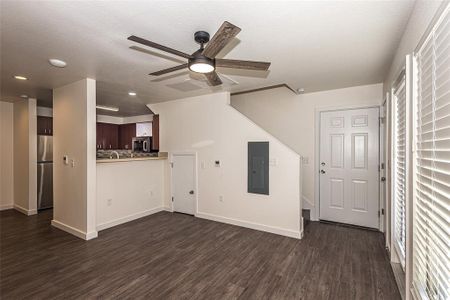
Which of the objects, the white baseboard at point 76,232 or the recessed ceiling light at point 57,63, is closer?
the recessed ceiling light at point 57,63

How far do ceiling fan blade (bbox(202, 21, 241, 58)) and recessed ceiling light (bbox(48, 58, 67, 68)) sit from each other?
207 cm

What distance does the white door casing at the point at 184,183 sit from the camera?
4680 mm

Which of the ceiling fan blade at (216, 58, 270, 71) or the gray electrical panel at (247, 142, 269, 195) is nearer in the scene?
the ceiling fan blade at (216, 58, 270, 71)

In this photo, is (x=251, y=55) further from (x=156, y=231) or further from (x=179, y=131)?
(x=156, y=231)

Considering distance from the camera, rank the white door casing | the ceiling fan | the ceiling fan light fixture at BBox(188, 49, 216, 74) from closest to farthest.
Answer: the ceiling fan < the ceiling fan light fixture at BBox(188, 49, 216, 74) < the white door casing

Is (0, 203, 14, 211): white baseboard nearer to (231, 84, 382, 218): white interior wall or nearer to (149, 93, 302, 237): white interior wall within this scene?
(149, 93, 302, 237): white interior wall

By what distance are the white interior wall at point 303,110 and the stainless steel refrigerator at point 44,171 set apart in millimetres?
4663

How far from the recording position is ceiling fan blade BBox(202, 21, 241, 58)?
146 centimetres

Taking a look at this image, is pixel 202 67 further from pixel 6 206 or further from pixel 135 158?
pixel 6 206

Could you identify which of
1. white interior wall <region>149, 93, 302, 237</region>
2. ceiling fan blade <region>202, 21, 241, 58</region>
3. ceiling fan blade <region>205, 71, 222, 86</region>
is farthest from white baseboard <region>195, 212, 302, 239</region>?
ceiling fan blade <region>202, 21, 241, 58</region>

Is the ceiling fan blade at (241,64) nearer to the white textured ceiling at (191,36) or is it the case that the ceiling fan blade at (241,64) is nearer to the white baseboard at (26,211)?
the white textured ceiling at (191,36)

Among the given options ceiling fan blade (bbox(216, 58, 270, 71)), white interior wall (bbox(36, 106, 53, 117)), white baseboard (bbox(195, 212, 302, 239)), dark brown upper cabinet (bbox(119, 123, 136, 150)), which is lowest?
white baseboard (bbox(195, 212, 302, 239))

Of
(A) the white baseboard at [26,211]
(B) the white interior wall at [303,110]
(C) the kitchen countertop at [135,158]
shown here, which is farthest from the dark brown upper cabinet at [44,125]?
(B) the white interior wall at [303,110]

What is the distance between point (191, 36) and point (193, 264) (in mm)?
2547
